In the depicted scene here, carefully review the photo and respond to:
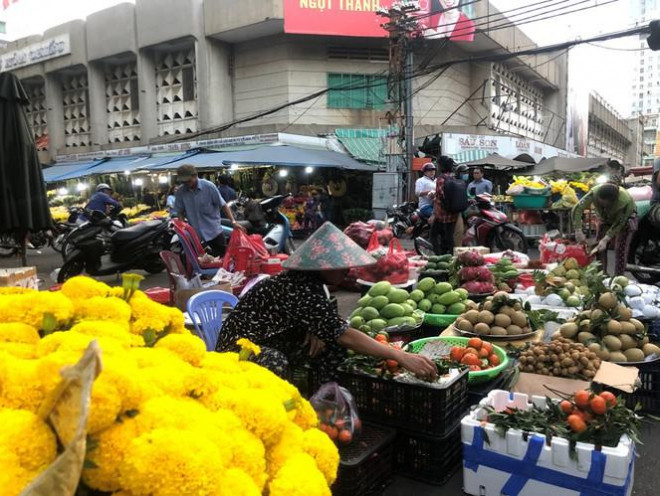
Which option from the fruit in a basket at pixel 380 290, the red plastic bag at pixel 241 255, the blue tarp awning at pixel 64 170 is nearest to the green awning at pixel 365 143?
the blue tarp awning at pixel 64 170

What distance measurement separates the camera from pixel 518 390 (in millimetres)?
3014

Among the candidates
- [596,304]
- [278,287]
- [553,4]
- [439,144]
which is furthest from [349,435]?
[439,144]

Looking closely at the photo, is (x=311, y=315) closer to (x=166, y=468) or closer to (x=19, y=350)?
(x=19, y=350)

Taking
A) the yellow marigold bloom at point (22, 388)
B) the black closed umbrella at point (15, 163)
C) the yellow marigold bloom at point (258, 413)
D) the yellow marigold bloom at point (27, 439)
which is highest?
the black closed umbrella at point (15, 163)

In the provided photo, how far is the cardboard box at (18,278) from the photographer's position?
12.9 ft

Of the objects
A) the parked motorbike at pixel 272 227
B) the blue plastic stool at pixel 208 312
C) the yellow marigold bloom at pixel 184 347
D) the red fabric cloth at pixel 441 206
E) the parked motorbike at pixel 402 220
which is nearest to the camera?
the yellow marigold bloom at pixel 184 347

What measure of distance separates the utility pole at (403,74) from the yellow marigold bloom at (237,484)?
14.2 meters

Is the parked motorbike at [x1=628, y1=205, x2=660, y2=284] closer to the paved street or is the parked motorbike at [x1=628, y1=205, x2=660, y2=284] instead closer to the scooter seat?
the paved street

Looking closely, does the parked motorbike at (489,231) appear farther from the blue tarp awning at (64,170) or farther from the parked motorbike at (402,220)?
the blue tarp awning at (64,170)

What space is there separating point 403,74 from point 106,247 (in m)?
10.4

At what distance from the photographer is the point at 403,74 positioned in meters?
15.2

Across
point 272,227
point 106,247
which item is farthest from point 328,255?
point 106,247

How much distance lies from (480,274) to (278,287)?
3.03 metres

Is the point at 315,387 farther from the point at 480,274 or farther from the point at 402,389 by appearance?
the point at 480,274
